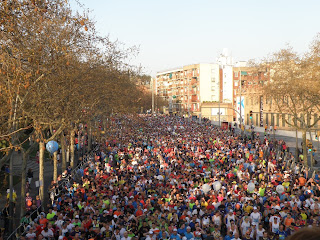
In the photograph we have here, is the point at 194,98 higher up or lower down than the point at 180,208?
higher up

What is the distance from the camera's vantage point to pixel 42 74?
12.3 meters

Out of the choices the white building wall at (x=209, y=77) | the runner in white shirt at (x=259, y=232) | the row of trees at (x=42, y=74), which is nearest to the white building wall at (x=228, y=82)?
the white building wall at (x=209, y=77)

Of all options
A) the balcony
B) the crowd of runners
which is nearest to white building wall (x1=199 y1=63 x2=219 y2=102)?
the balcony

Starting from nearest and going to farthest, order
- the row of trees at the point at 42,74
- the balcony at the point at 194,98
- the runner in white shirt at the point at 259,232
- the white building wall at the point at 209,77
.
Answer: the row of trees at the point at 42,74 < the runner in white shirt at the point at 259,232 < the white building wall at the point at 209,77 < the balcony at the point at 194,98

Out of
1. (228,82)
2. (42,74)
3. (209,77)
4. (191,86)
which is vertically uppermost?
(209,77)

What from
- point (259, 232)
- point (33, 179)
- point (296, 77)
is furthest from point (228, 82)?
point (259, 232)

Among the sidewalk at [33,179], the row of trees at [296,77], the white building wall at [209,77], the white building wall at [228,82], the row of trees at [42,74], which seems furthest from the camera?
the white building wall at [209,77]

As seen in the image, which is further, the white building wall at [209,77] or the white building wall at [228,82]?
the white building wall at [209,77]

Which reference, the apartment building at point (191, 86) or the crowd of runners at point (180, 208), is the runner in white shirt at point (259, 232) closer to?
the crowd of runners at point (180, 208)

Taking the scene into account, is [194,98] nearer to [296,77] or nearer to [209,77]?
[209,77]

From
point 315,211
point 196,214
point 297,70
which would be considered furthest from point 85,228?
point 297,70

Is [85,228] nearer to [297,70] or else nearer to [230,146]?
[230,146]

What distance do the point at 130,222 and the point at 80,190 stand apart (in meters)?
5.49

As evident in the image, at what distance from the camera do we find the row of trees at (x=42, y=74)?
916cm
